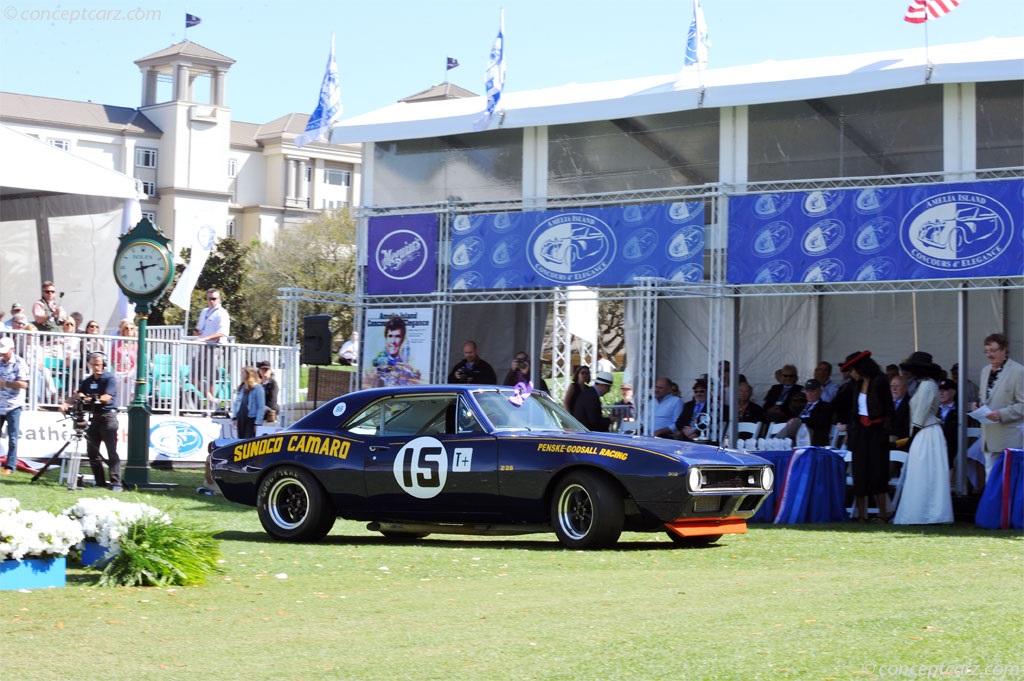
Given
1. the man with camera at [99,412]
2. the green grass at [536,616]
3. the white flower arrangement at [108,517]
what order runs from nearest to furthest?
the green grass at [536,616], the white flower arrangement at [108,517], the man with camera at [99,412]

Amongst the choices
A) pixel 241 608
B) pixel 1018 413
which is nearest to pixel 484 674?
pixel 241 608

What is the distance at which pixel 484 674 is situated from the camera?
6.27m

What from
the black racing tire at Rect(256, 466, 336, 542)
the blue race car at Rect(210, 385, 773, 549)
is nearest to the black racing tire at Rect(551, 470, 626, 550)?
the blue race car at Rect(210, 385, 773, 549)

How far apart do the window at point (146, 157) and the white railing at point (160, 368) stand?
78.2 metres

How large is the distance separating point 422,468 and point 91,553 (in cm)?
325

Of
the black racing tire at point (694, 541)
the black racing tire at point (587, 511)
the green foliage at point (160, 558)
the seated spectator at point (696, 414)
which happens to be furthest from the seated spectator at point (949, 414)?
the green foliage at point (160, 558)

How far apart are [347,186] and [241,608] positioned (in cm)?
10464

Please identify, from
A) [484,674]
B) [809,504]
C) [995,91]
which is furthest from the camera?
[995,91]

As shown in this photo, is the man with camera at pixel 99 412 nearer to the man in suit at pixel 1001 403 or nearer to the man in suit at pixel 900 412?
the man in suit at pixel 900 412

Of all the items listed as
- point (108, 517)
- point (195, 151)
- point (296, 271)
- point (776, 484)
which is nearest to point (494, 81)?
point (776, 484)

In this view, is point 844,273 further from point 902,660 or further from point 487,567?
point 902,660

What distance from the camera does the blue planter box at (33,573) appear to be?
906 centimetres

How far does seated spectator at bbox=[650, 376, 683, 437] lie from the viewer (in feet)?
61.0

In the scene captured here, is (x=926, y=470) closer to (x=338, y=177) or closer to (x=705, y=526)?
(x=705, y=526)
